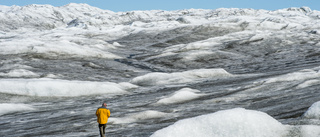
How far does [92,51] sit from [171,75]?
2862cm

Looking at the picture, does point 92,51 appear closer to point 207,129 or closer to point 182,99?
point 182,99

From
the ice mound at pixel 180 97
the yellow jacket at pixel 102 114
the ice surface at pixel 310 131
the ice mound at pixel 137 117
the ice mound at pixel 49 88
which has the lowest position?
the ice surface at pixel 310 131

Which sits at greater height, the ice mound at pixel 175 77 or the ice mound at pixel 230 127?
the ice mound at pixel 175 77

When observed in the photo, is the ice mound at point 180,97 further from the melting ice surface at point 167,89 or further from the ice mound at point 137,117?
the ice mound at point 137,117

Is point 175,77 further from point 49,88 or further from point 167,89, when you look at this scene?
point 49,88

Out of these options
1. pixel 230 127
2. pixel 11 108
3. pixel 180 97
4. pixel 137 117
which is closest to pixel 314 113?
pixel 230 127

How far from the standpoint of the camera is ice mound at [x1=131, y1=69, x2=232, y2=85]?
3976 centimetres

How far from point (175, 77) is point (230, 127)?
30.9m

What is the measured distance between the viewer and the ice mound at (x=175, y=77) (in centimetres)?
3976

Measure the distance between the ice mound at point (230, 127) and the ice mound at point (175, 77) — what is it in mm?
28669

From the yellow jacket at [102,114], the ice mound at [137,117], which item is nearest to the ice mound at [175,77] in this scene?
the ice mound at [137,117]

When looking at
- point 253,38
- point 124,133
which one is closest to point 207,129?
point 124,133

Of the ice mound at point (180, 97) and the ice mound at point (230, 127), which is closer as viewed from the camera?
the ice mound at point (230, 127)

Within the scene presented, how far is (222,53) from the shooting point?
69.6 meters
